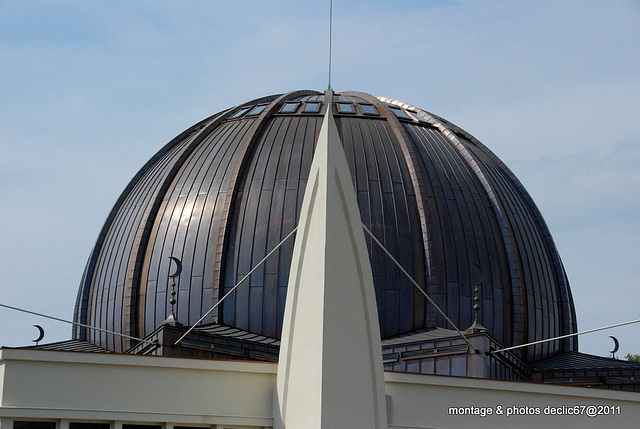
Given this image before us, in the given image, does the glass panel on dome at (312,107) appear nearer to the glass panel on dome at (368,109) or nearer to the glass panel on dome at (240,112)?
the glass panel on dome at (368,109)

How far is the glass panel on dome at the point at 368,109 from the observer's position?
45.7 meters

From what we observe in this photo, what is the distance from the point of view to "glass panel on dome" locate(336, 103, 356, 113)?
45500 mm

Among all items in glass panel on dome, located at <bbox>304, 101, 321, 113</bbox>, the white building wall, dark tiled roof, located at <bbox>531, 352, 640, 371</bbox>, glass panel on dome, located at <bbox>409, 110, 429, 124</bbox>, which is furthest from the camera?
glass panel on dome, located at <bbox>409, 110, 429, 124</bbox>

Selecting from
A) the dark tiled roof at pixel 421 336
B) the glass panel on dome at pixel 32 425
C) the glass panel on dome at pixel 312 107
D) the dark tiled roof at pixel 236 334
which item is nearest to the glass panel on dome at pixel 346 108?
the glass panel on dome at pixel 312 107

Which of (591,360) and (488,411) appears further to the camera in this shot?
(591,360)

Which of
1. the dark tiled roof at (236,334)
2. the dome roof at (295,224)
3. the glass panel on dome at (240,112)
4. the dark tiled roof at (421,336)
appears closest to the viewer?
the dark tiled roof at (421,336)

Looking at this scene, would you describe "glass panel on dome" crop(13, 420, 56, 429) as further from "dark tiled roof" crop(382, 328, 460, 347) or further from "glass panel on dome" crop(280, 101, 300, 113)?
"glass panel on dome" crop(280, 101, 300, 113)

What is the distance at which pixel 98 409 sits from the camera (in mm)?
28578

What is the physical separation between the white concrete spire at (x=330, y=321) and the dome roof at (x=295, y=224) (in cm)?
970

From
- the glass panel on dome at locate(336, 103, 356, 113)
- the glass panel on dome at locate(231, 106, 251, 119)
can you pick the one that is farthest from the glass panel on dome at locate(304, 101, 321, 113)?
the glass panel on dome at locate(231, 106, 251, 119)

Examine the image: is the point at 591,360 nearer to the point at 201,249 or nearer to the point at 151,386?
the point at 201,249

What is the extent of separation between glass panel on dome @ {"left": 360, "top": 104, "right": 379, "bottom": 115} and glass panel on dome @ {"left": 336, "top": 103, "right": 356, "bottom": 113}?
0.41 m

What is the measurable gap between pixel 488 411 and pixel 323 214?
6753mm

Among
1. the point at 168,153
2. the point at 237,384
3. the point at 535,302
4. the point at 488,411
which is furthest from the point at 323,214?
the point at 168,153
